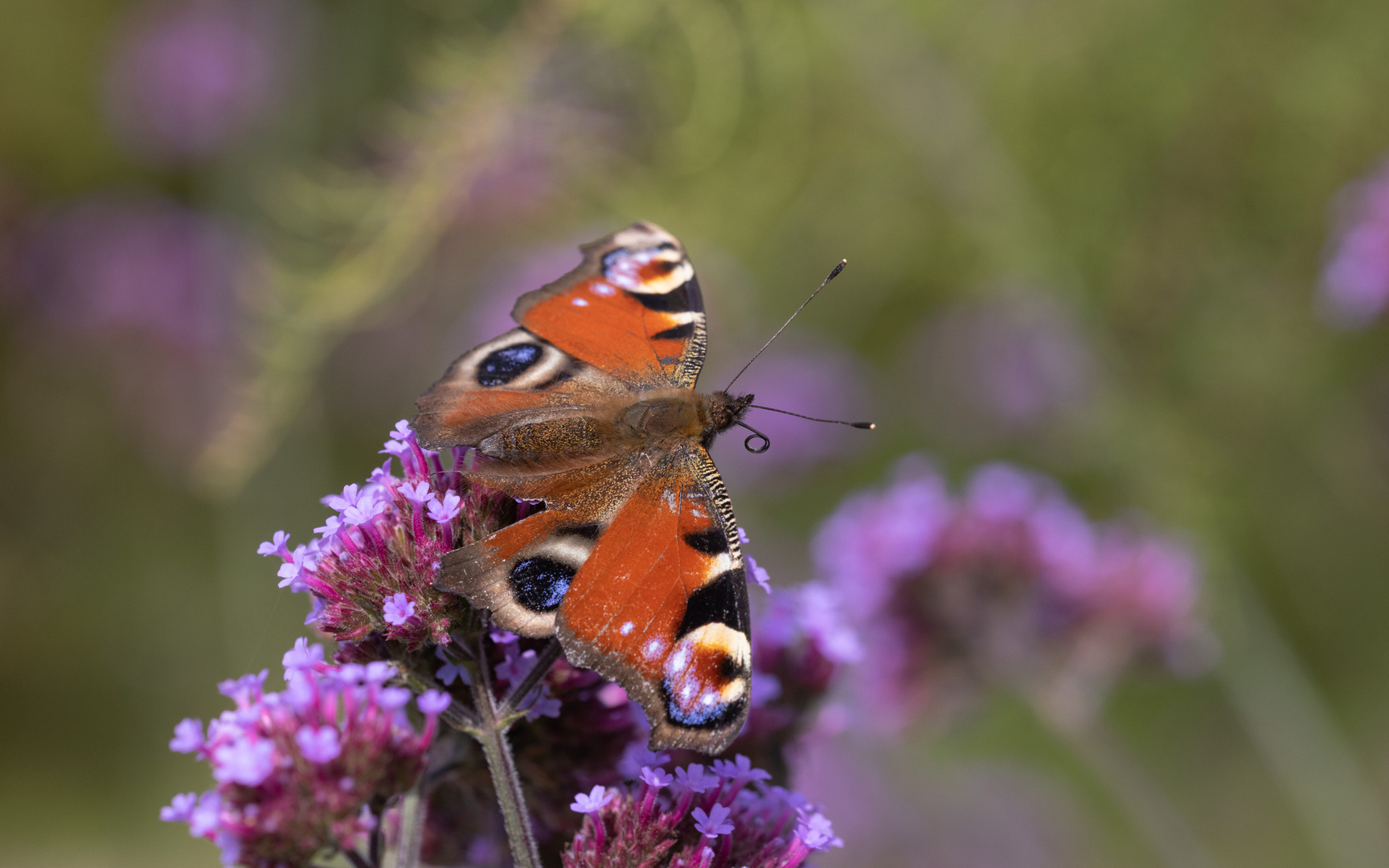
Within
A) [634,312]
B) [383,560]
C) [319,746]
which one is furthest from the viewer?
[634,312]

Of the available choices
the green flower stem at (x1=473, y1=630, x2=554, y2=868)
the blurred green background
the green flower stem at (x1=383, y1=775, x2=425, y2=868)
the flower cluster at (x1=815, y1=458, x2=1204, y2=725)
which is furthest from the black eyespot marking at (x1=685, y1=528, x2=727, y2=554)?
the flower cluster at (x1=815, y1=458, x2=1204, y2=725)

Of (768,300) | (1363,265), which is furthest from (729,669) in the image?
(768,300)

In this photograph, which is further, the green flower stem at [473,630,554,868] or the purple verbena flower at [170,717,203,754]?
the green flower stem at [473,630,554,868]

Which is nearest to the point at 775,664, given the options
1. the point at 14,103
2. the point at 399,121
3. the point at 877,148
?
the point at 399,121

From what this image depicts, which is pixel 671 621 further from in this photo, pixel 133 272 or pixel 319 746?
pixel 133 272

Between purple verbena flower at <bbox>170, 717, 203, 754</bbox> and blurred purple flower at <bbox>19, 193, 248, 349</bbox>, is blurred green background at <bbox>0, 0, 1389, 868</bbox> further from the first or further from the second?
purple verbena flower at <bbox>170, 717, 203, 754</bbox>

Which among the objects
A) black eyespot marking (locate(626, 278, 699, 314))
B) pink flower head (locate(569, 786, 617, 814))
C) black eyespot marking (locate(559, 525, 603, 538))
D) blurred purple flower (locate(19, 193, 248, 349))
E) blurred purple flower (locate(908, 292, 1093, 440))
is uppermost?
blurred purple flower (locate(19, 193, 248, 349))

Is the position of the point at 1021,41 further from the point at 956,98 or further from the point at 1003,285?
the point at 1003,285
